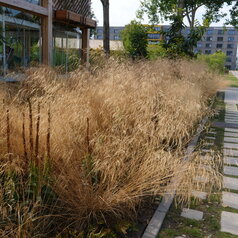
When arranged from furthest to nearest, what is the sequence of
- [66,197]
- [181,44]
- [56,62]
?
[181,44] < [56,62] < [66,197]

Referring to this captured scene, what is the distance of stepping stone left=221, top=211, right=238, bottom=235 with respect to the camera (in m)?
2.49

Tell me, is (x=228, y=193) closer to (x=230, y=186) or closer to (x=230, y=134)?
(x=230, y=186)

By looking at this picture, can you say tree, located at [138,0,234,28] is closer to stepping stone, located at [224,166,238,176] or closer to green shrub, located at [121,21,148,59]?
green shrub, located at [121,21,148,59]

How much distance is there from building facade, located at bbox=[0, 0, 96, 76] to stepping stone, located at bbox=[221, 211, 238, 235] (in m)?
4.82

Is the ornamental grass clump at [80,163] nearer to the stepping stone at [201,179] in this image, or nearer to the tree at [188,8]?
the stepping stone at [201,179]

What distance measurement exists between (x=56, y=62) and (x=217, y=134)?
602 centimetres

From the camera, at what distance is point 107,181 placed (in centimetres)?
230

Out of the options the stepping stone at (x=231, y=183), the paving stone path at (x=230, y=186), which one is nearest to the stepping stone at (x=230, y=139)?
the paving stone path at (x=230, y=186)

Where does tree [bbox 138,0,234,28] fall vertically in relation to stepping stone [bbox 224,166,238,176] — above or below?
above

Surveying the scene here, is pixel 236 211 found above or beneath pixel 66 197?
beneath

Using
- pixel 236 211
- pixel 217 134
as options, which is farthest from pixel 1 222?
pixel 217 134

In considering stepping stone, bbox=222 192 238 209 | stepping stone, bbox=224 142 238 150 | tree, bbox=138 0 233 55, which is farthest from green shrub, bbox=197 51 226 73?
stepping stone, bbox=222 192 238 209

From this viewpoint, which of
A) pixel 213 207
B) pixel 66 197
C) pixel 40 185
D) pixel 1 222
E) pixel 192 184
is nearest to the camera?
pixel 1 222

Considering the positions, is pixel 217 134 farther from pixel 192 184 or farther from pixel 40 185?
pixel 40 185
